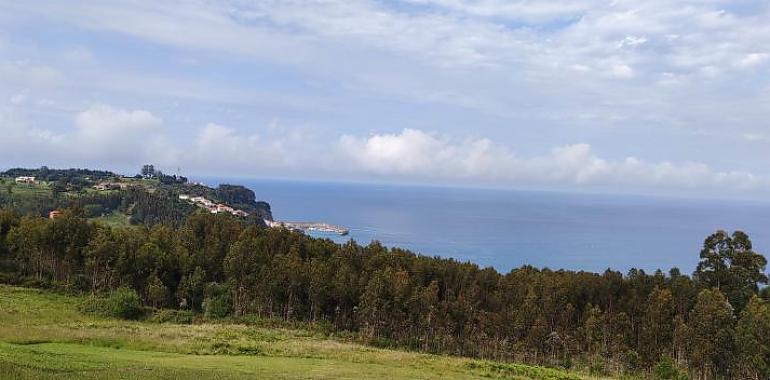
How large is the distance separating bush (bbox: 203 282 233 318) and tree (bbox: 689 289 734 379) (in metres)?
37.0

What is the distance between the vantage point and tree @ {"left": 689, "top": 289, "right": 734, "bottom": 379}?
3612cm

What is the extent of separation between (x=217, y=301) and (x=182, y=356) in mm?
24098

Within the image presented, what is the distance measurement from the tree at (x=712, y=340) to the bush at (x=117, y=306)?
137ft

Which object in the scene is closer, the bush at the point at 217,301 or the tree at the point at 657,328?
the tree at the point at 657,328

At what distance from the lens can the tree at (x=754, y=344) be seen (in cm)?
3353

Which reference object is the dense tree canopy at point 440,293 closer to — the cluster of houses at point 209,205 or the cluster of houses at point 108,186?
the cluster of houses at point 209,205

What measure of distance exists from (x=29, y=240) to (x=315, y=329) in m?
30.6

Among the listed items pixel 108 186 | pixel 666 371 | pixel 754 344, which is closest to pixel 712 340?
pixel 754 344

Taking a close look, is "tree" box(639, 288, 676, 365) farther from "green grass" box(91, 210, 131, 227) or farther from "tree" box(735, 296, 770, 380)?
"green grass" box(91, 210, 131, 227)

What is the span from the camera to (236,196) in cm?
19012

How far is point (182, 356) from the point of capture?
Result: 2534cm

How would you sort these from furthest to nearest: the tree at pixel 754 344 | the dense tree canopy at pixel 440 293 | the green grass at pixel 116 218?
the green grass at pixel 116 218
the dense tree canopy at pixel 440 293
the tree at pixel 754 344

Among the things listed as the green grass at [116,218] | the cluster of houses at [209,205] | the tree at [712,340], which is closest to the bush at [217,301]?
the tree at [712,340]

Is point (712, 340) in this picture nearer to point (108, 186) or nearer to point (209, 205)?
point (209, 205)
